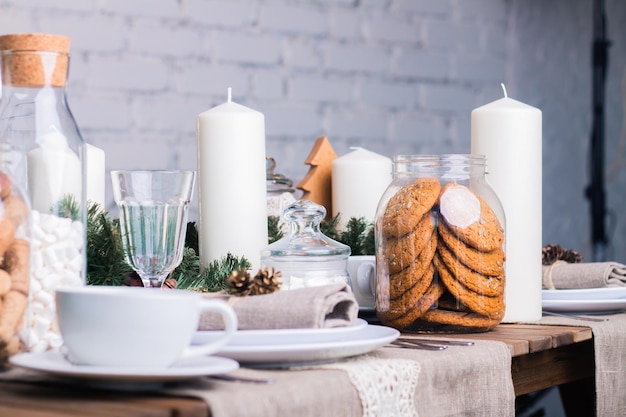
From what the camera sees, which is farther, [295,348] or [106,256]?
[106,256]

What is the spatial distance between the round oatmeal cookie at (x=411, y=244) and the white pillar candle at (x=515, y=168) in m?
0.20

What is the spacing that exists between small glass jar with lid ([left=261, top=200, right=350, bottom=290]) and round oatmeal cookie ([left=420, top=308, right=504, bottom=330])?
10cm

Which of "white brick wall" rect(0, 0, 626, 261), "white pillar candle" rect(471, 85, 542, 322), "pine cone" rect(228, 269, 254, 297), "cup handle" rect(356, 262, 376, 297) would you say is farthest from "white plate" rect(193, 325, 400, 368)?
"white brick wall" rect(0, 0, 626, 261)

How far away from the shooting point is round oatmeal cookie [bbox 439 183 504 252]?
1.06 meters

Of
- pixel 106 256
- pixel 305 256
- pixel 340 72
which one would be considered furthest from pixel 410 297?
pixel 340 72

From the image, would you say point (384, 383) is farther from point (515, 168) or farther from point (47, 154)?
point (515, 168)

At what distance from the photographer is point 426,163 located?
1.10m

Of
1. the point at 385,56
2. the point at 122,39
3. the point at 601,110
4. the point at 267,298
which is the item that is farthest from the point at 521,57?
the point at 267,298

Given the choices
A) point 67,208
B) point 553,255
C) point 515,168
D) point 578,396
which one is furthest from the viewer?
point 553,255

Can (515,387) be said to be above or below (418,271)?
below

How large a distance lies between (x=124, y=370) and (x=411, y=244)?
450 mm

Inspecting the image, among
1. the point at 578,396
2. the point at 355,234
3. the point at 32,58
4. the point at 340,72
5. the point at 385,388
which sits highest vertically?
the point at 340,72

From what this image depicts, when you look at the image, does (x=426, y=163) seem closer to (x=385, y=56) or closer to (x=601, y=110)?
(x=385, y=56)

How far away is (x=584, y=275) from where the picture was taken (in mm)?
1384
